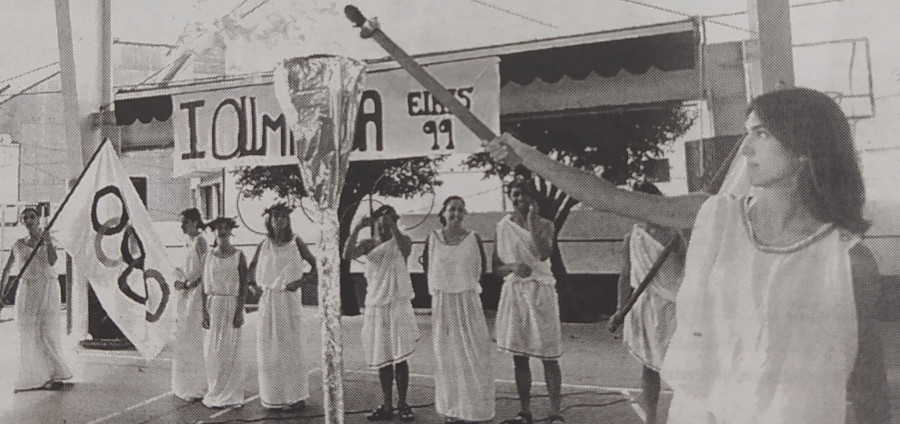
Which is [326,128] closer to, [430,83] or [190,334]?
[430,83]

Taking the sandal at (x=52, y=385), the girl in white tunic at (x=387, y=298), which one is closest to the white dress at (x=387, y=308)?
the girl in white tunic at (x=387, y=298)

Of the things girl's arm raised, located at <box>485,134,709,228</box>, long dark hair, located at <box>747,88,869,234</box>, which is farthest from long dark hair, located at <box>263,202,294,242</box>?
long dark hair, located at <box>747,88,869,234</box>

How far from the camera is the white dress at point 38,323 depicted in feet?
11.5

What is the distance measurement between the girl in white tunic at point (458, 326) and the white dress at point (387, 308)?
24 centimetres

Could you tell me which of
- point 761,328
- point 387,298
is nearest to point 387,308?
point 387,298

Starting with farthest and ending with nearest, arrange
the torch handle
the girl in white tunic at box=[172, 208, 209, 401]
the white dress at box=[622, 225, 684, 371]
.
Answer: the girl in white tunic at box=[172, 208, 209, 401] < the white dress at box=[622, 225, 684, 371] < the torch handle

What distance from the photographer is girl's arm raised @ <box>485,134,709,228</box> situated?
41.0 inches

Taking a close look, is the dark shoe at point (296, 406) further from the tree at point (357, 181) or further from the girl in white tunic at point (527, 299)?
the girl in white tunic at point (527, 299)

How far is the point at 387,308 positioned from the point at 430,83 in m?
1.95

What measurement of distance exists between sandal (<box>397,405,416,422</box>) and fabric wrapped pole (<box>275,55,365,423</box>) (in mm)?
671

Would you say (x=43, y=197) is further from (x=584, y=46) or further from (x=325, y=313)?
(x=584, y=46)

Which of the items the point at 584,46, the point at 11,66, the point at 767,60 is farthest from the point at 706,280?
the point at 11,66

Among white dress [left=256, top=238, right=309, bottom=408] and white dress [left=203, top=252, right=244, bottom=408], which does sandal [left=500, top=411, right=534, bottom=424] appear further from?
white dress [left=203, top=252, right=244, bottom=408]

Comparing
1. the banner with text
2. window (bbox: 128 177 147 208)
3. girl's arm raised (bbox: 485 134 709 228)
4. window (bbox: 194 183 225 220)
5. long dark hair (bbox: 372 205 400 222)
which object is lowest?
girl's arm raised (bbox: 485 134 709 228)
